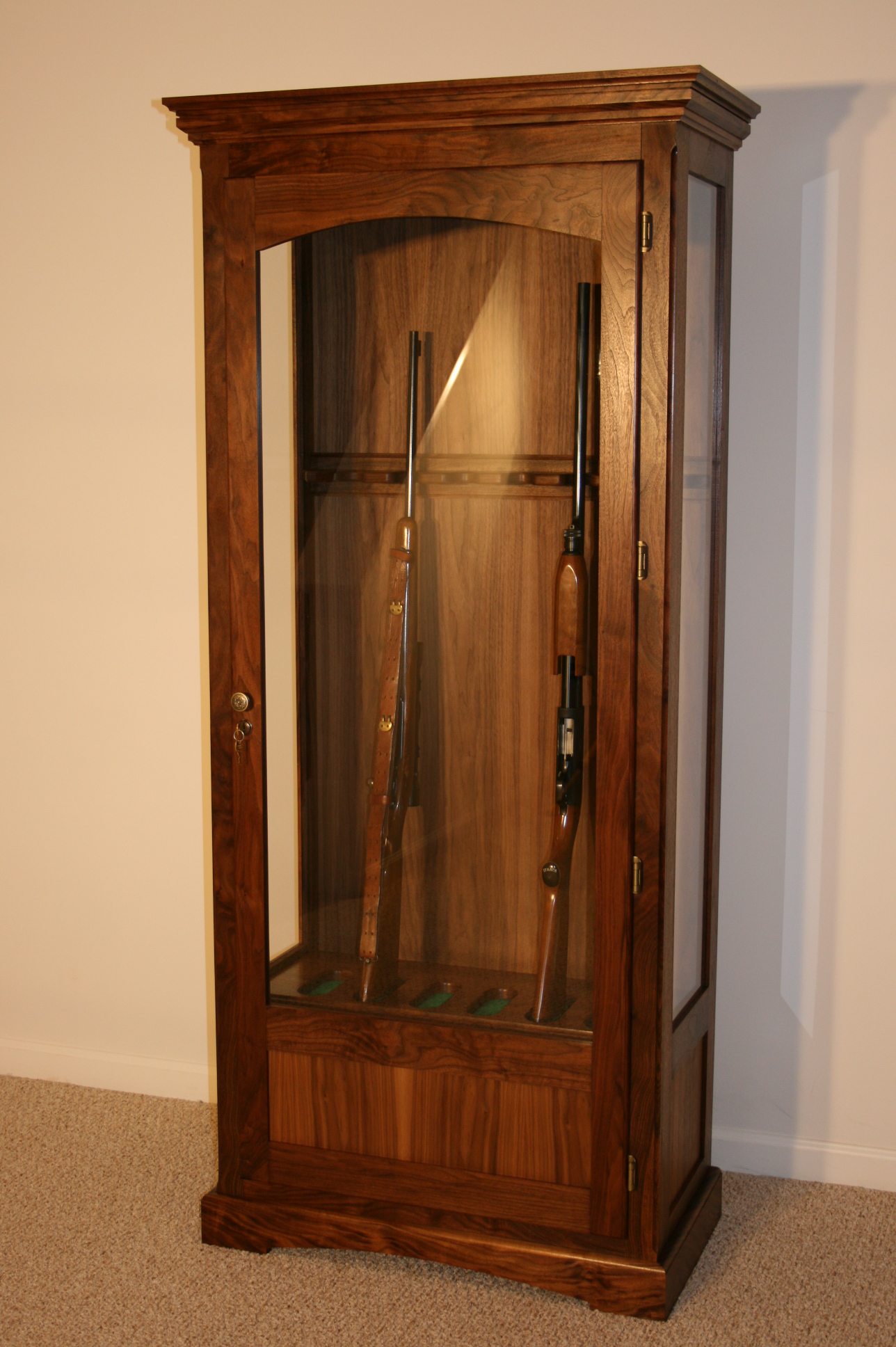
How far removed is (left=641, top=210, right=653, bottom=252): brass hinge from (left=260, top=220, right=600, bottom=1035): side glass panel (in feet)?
0.73

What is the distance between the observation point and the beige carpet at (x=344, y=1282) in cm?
188

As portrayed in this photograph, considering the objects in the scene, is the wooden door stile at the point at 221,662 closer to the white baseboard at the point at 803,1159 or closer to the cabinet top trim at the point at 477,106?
the cabinet top trim at the point at 477,106

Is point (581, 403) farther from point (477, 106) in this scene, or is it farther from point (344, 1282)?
point (344, 1282)

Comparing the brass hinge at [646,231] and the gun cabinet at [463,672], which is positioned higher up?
the brass hinge at [646,231]

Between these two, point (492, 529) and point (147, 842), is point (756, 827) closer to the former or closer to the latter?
point (492, 529)

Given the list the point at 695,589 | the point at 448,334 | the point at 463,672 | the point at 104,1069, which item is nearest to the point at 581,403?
the point at 448,334

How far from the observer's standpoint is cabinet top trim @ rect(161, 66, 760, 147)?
169 cm

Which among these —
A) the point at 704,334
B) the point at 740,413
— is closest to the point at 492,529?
the point at 704,334

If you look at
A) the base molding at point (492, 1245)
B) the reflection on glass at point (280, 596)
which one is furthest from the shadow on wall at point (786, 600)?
the reflection on glass at point (280, 596)

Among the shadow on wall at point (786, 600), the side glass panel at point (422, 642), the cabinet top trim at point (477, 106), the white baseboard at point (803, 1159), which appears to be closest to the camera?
the cabinet top trim at point (477, 106)

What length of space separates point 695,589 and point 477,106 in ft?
2.56

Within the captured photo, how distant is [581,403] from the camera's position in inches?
72.9

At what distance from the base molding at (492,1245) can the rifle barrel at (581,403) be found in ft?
3.66

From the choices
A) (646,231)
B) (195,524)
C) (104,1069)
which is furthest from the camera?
(104,1069)
